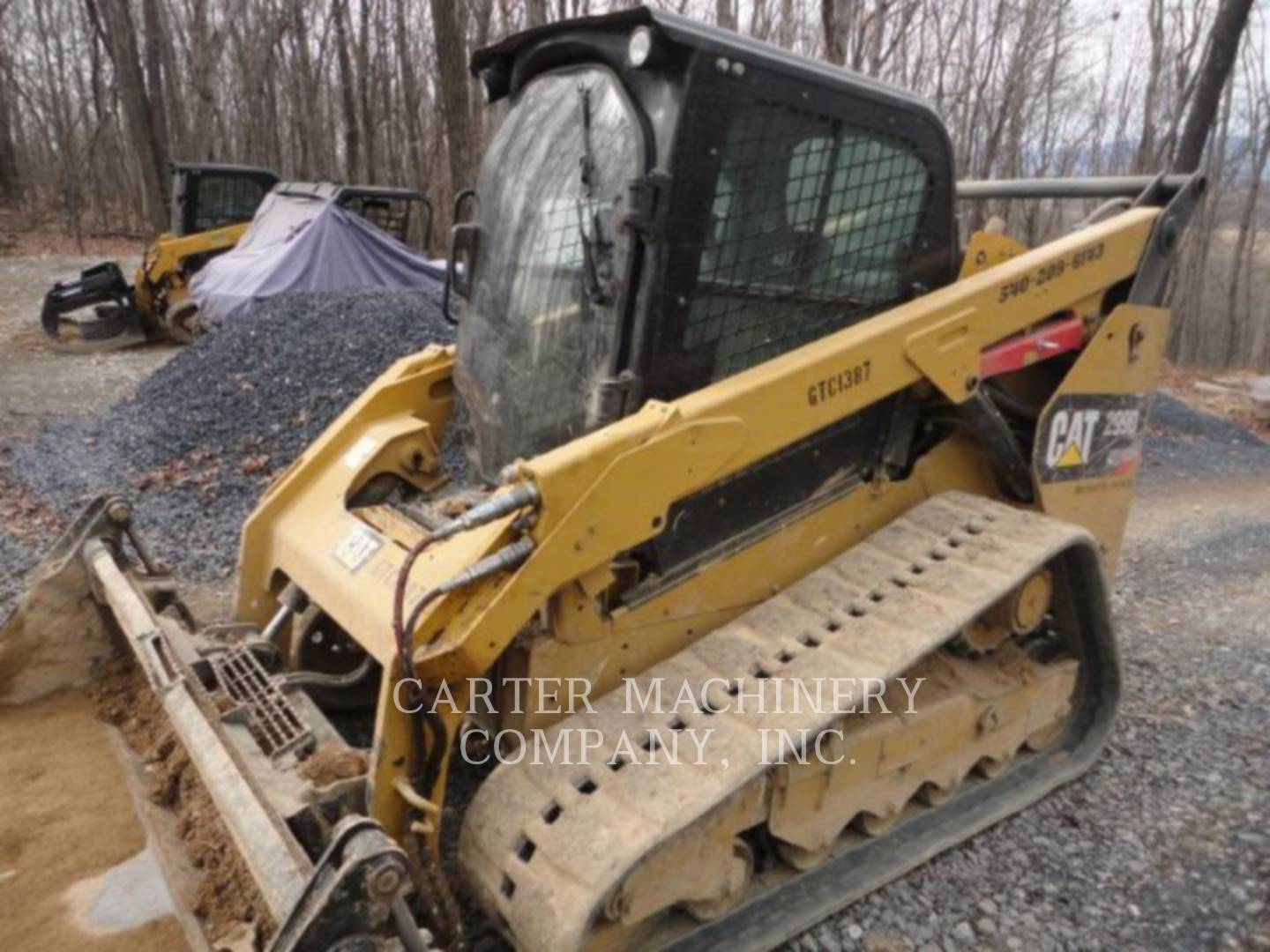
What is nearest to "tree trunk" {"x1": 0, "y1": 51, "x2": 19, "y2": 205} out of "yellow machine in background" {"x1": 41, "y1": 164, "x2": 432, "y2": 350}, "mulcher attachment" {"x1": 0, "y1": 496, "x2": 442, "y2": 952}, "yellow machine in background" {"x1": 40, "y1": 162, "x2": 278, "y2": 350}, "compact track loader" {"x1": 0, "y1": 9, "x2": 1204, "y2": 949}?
"yellow machine in background" {"x1": 41, "y1": 164, "x2": 432, "y2": 350}

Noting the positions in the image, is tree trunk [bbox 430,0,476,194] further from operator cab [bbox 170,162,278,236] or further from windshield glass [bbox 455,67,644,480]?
windshield glass [bbox 455,67,644,480]

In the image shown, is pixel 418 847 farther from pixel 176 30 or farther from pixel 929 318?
pixel 176 30

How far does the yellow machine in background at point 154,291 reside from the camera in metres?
12.0

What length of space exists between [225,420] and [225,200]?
6859mm

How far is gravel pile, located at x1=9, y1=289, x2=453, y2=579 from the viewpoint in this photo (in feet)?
19.1

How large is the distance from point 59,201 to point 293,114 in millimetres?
8698

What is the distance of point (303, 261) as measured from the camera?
1026cm

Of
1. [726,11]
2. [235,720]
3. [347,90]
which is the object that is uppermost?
[726,11]

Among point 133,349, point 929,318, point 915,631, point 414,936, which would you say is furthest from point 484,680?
point 133,349

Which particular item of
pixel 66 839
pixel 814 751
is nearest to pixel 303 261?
pixel 66 839

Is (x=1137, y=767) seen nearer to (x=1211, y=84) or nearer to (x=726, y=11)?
(x=1211, y=84)

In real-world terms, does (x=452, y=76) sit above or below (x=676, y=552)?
above

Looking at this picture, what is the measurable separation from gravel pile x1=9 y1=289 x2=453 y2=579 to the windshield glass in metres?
2.60

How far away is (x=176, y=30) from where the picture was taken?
27.0 m
